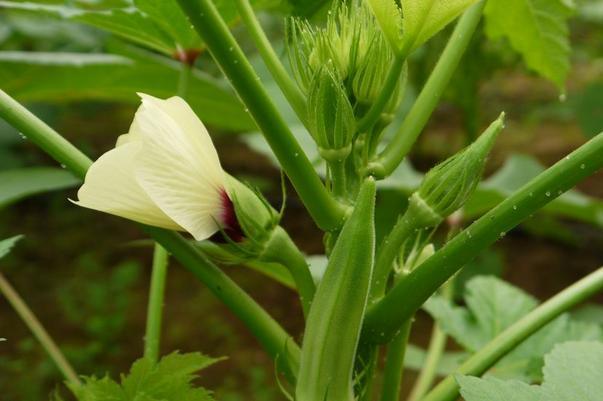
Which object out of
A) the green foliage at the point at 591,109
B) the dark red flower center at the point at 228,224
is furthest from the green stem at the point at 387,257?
the green foliage at the point at 591,109

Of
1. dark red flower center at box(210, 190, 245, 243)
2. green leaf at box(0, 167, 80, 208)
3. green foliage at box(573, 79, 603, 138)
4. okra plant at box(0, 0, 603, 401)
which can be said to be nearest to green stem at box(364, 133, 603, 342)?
okra plant at box(0, 0, 603, 401)

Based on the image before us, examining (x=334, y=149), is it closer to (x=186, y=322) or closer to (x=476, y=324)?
(x=476, y=324)

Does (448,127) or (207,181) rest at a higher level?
(448,127)

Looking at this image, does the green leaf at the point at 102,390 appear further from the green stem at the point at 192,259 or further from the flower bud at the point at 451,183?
the flower bud at the point at 451,183

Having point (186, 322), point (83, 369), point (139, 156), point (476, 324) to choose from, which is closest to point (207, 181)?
point (139, 156)

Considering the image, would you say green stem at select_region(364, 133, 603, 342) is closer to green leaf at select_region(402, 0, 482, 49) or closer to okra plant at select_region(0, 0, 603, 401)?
okra plant at select_region(0, 0, 603, 401)
